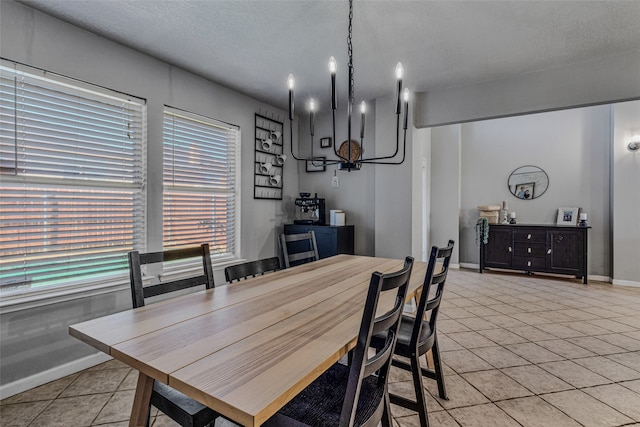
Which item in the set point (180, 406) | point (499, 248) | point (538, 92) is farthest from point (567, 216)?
point (180, 406)

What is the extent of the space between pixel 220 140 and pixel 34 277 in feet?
6.69

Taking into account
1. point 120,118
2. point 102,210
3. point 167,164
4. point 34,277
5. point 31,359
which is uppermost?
point 120,118

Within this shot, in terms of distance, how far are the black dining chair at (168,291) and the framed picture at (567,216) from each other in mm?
5684

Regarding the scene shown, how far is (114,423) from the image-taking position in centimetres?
172

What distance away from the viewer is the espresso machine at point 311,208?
4.10 metres

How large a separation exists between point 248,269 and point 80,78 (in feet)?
6.42

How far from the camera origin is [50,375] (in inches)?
85.2

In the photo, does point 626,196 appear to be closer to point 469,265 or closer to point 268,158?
point 469,265

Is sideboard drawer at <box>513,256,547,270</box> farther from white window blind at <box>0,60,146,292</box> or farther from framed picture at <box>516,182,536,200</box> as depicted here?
white window blind at <box>0,60,146,292</box>

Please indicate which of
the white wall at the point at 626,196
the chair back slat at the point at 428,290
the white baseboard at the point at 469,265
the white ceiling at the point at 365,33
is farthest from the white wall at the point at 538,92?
the white baseboard at the point at 469,265

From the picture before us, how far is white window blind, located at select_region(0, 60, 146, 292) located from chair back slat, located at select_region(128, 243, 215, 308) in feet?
3.62

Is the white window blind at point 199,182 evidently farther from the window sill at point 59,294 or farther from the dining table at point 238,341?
the dining table at point 238,341

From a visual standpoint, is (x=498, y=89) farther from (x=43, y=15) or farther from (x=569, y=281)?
(x=43, y=15)

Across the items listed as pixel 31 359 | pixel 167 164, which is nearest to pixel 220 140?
pixel 167 164
